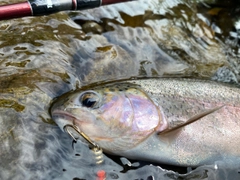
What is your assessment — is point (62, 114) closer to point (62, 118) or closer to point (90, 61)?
point (62, 118)

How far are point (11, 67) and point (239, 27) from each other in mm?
3215

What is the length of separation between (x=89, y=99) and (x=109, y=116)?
0.65ft

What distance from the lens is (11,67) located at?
303 cm

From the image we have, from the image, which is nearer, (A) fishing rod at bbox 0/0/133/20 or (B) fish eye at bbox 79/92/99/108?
(B) fish eye at bbox 79/92/99/108

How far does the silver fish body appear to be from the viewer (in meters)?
2.62

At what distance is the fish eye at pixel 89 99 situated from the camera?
8.63 feet

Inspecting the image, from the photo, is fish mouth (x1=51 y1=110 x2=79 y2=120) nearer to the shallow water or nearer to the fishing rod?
the shallow water

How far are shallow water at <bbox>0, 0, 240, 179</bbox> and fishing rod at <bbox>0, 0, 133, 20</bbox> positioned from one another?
42 centimetres

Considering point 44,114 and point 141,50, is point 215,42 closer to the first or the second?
point 141,50

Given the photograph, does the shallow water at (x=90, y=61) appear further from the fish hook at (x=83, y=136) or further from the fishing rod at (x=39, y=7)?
the fishing rod at (x=39, y=7)

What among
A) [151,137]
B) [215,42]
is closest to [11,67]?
[151,137]

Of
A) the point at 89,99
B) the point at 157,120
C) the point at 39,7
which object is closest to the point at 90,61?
the point at 39,7

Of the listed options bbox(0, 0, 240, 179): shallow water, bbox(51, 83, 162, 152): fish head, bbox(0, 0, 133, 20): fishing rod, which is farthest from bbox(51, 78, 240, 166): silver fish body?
bbox(0, 0, 133, 20): fishing rod

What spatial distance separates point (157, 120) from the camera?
272 cm
